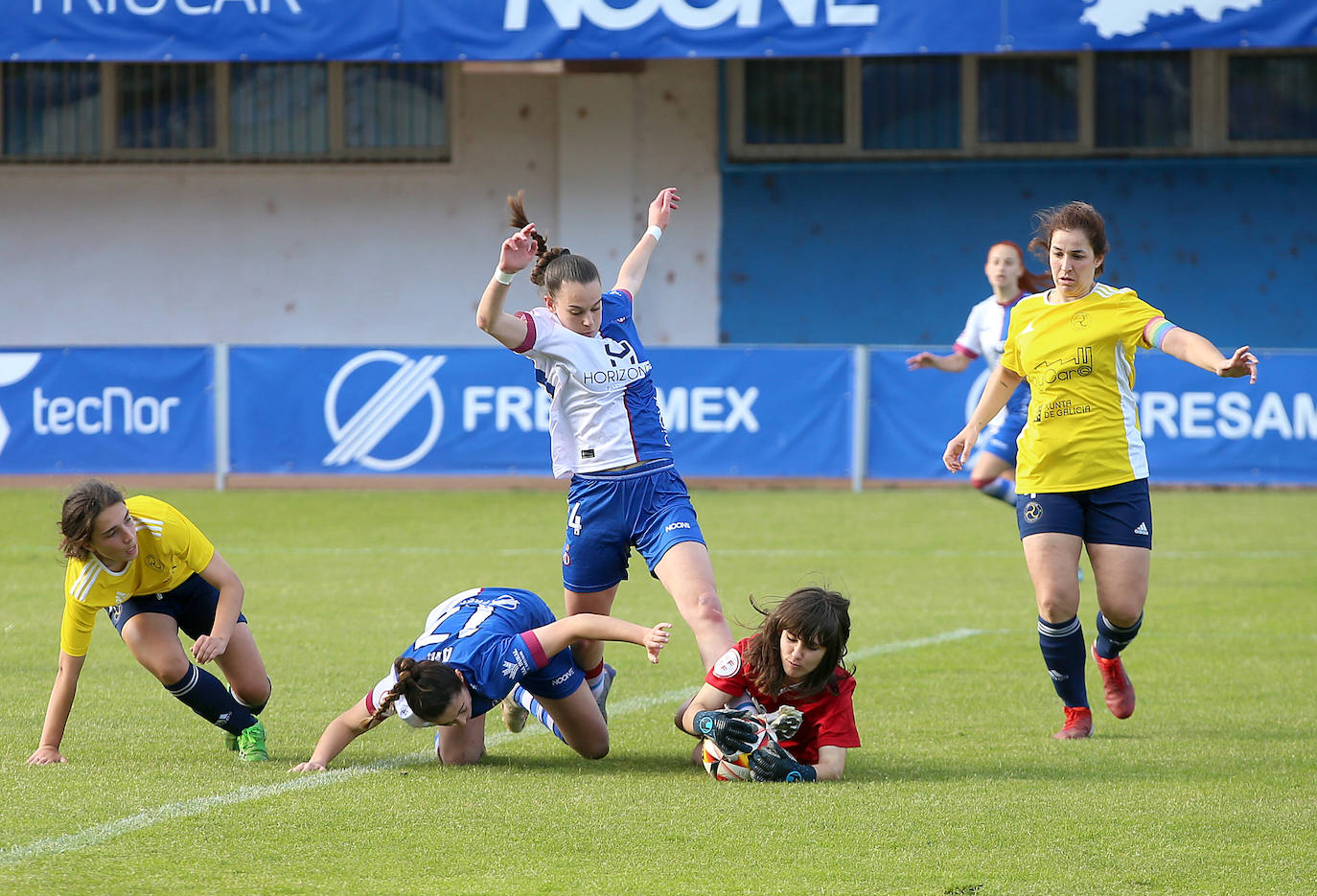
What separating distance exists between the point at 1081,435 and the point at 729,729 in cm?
183

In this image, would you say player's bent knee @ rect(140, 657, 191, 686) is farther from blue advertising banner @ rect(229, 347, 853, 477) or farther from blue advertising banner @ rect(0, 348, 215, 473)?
blue advertising banner @ rect(0, 348, 215, 473)

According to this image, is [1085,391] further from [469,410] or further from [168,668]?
[469,410]

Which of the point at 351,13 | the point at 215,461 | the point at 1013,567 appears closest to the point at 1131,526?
the point at 1013,567

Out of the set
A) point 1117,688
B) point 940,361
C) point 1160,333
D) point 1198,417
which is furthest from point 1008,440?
point 1198,417

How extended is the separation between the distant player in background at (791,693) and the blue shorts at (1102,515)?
43.0 inches

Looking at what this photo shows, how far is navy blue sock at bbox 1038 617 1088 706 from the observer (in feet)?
19.6

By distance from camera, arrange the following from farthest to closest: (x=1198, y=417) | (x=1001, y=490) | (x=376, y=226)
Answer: (x=376, y=226) < (x=1198, y=417) < (x=1001, y=490)

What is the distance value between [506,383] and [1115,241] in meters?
8.87

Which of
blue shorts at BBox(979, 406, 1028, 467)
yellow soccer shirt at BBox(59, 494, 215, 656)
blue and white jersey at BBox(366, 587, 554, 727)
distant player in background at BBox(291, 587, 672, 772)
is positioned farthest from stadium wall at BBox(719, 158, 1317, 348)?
yellow soccer shirt at BBox(59, 494, 215, 656)

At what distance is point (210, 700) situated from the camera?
18.2 ft

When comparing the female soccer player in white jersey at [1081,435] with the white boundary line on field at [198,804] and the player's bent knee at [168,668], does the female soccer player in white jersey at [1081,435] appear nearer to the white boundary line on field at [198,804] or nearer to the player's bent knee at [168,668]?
the white boundary line on field at [198,804]

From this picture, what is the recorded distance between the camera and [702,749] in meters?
5.39

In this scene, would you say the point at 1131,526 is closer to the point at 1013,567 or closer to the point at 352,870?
the point at 352,870

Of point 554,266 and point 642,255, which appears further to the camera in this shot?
point 642,255
